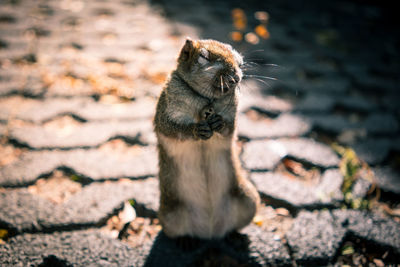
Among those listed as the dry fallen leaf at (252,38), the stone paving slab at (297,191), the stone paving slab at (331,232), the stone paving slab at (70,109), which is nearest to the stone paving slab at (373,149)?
the stone paving slab at (297,191)

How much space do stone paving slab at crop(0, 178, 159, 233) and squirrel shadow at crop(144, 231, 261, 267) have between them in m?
0.27

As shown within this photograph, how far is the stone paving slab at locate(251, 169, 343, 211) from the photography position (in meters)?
2.09

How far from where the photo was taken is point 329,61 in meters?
3.91

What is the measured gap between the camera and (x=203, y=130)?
4.86ft

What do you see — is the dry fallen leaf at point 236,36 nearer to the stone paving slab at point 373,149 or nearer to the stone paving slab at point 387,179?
the stone paving slab at point 373,149

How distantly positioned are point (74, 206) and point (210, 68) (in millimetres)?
1223

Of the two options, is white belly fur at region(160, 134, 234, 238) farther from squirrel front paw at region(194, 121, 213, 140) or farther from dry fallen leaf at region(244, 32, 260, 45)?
dry fallen leaf at region(244, 32, 260, 45)

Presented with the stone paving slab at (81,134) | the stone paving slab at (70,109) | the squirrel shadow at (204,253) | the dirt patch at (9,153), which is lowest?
the squirrel shadow at (204,253)

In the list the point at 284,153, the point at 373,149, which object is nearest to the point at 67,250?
the point at 284,153

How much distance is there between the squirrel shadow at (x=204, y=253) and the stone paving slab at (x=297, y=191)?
422mm

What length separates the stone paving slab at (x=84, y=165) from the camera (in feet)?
6.88

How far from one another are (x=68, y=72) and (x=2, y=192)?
1597mm

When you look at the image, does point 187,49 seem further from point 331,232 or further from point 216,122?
point 331,232

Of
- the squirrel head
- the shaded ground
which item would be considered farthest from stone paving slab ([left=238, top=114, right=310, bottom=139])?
the squirrel head
